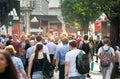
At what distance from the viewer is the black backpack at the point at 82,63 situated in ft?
39.2

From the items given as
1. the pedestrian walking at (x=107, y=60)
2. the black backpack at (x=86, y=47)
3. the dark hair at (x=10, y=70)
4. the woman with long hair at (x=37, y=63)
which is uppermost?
the dark hair at (x=10, y=70)

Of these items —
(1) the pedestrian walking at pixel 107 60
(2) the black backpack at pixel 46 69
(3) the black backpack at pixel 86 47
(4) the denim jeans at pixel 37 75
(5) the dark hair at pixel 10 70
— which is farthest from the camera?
(3) the black backpack at pixel 86 47

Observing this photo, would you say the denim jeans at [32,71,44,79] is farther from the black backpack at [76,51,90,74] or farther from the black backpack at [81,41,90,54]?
the black backpack at [81,41,90,54]

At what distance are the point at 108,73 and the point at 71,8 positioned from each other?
5792cm

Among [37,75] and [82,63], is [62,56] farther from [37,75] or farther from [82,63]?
[82,63]

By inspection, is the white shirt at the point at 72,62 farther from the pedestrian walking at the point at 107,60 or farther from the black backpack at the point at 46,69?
the pedestrian walking at the point at 107,60

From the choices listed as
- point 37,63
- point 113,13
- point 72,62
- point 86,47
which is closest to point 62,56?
point 37,63

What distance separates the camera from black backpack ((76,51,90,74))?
39.2ft

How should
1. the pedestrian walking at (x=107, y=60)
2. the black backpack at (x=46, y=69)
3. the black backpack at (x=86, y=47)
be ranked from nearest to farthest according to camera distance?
the black backpack at (x=46, y=69) → the pedestrian walking at (x=107, y=60) → the black backpack at (x=86, y=47)

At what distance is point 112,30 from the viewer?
22.5 m

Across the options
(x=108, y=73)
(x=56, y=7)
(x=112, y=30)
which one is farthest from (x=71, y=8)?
(x=108, y=73)

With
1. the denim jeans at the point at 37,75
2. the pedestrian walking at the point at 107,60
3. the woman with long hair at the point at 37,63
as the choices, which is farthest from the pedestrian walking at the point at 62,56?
the denim jeans at the point at 37,75

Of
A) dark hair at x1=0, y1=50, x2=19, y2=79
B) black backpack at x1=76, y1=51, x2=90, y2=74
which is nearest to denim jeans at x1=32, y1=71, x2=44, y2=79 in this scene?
black backpack at x1=76, y1=51, x2=90, y2=74

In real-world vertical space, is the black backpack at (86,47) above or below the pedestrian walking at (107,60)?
below
